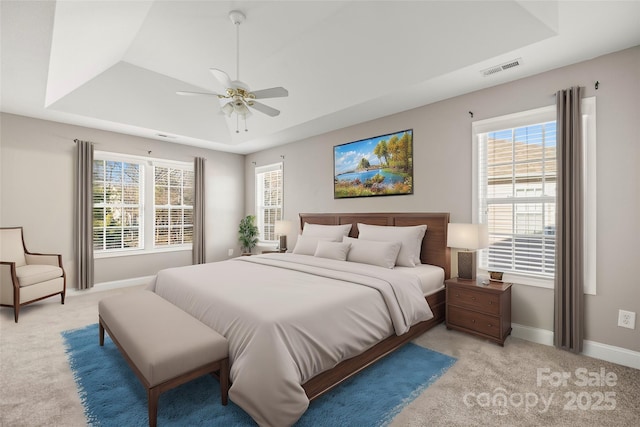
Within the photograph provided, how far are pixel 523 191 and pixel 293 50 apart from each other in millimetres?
2960

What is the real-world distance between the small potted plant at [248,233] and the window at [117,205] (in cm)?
186

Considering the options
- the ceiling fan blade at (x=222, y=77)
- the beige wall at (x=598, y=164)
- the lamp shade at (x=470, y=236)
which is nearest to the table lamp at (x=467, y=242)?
the lamp shade at (x=470, y=236)

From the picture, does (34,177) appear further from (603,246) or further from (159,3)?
(603,246)

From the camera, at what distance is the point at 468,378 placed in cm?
231

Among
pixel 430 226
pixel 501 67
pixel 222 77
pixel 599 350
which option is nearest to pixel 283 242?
pixel 430 226

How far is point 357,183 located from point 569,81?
103 inches

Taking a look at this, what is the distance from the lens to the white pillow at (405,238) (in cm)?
353

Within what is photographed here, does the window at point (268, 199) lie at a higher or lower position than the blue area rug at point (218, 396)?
higher

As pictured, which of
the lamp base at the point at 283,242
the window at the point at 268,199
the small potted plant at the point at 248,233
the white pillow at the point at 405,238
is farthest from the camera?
the small potted plant at the point at 248,233

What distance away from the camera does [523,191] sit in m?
3.17

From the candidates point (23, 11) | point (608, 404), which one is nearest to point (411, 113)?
point (608, 404)

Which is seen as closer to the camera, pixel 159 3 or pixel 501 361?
pixel 501 361

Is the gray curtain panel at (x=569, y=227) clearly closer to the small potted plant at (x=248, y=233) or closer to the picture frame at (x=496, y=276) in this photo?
the picture frame at (x=496, y=276)

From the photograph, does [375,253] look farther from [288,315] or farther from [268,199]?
[268,199]
